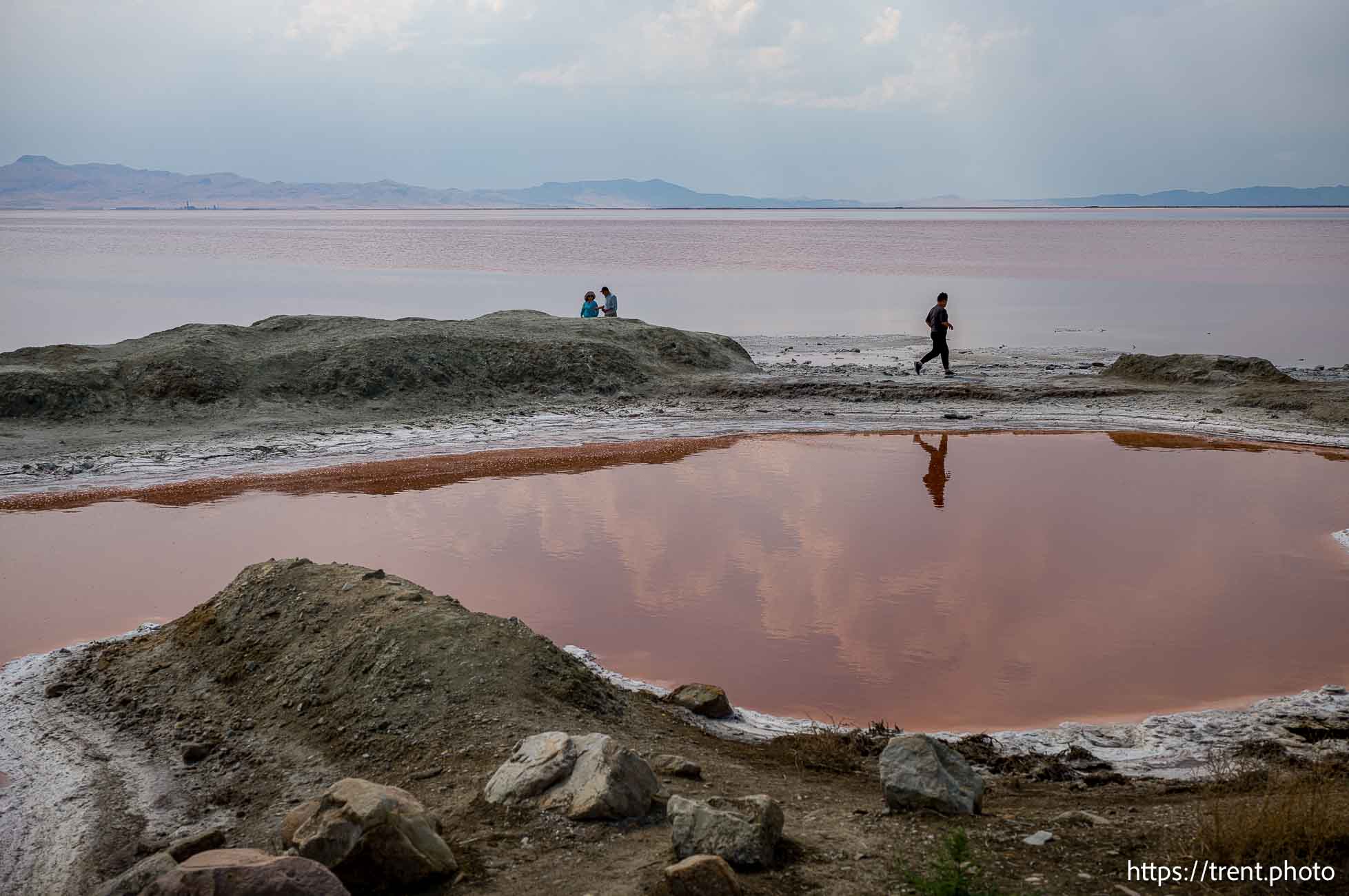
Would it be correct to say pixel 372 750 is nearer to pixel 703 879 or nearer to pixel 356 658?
pixel 356 658

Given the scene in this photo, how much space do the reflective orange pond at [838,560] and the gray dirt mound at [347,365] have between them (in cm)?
396

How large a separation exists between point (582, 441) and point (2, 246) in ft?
255

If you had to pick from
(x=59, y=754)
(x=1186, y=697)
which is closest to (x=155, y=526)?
(x=59, y=754)

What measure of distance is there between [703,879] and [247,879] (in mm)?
1788

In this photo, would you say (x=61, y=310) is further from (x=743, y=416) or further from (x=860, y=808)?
(x=860, y=808)

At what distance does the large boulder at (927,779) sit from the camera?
539 centimetres

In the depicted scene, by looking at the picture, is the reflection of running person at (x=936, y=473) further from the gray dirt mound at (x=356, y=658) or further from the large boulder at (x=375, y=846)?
the large boulder at (x=375, y=846)

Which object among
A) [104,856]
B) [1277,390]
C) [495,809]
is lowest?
[104,856]

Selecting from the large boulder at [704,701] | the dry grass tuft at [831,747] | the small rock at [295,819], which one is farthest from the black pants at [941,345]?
the small rock at [295,819]

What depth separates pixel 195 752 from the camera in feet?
22.5

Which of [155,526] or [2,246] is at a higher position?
[2,246]

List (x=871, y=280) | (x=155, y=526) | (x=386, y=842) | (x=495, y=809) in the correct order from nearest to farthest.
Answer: (x=386, y=842)
(x=495, y=809)
(x=155, y=526)
(x=871, y=280)

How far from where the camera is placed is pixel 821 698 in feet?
27.7

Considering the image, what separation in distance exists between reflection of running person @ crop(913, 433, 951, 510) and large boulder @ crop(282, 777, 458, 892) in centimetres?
966
